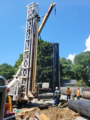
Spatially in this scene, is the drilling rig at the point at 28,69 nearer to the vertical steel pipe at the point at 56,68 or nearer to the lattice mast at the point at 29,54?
the lattice mast at the point at 29,54

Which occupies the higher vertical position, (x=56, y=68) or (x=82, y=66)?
(x=82, y=66)

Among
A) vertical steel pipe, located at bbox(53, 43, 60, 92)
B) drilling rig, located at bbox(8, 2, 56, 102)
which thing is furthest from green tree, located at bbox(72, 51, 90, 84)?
drilling rig, located at bbox(8, 2, 56, 102)

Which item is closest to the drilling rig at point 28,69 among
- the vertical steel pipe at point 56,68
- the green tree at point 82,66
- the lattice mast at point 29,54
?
the lattice mast at point 29,54

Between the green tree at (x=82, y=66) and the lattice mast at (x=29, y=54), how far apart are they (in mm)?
34772

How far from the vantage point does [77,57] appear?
45.6m

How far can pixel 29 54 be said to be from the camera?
10.0 metres

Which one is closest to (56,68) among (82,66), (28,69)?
(28,69)

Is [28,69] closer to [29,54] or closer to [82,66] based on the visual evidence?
[29,54]

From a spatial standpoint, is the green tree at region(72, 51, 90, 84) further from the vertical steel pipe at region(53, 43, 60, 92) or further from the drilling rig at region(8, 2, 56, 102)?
the drilling rig at region(8, 2, 56, 102)

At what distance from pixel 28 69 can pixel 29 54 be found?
1468mm

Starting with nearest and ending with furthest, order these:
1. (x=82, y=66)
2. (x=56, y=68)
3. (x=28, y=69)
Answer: (x=28, y=69) < (x=56, y=68) < (x=82, y=66)

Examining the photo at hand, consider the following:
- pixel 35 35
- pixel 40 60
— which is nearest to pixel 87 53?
pixel 40 60

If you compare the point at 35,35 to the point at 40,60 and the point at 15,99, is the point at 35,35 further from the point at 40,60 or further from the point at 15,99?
the point at 40,60

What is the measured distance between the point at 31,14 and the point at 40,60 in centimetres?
1993
